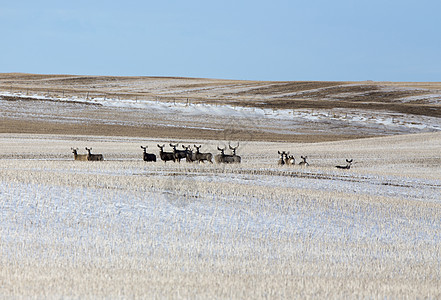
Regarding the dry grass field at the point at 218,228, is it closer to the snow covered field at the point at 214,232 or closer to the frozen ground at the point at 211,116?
the snow covered field at the point at 214,232

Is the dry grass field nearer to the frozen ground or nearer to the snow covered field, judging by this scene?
the snow covered field

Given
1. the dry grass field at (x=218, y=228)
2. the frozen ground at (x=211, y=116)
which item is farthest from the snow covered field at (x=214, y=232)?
the frozen ground at (x=211, y=116)

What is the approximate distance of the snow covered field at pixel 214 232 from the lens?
33.6 ft

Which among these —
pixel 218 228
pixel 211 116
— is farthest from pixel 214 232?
pixel 211 116

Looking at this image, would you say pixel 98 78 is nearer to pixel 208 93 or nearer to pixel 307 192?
pixel 208 93

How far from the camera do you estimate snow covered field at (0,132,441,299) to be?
1023 cm

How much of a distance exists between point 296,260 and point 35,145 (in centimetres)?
2611

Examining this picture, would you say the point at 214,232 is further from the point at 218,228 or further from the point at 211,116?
the point at 211,116

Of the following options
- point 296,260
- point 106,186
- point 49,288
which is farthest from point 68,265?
point 106,186

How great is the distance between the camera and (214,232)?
1471 cm

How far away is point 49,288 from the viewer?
9.47 meters

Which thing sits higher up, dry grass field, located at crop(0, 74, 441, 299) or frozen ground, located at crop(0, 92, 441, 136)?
frozen ground, located at crop(0, 92, 441, 136)

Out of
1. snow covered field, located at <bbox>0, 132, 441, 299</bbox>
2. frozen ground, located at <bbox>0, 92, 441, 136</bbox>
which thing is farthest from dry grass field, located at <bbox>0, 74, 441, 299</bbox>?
frozen ground, located at <bbox>0, 92, 441, 136</bbox>

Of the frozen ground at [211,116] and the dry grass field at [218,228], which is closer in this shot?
the dry grass field at [218,228]
